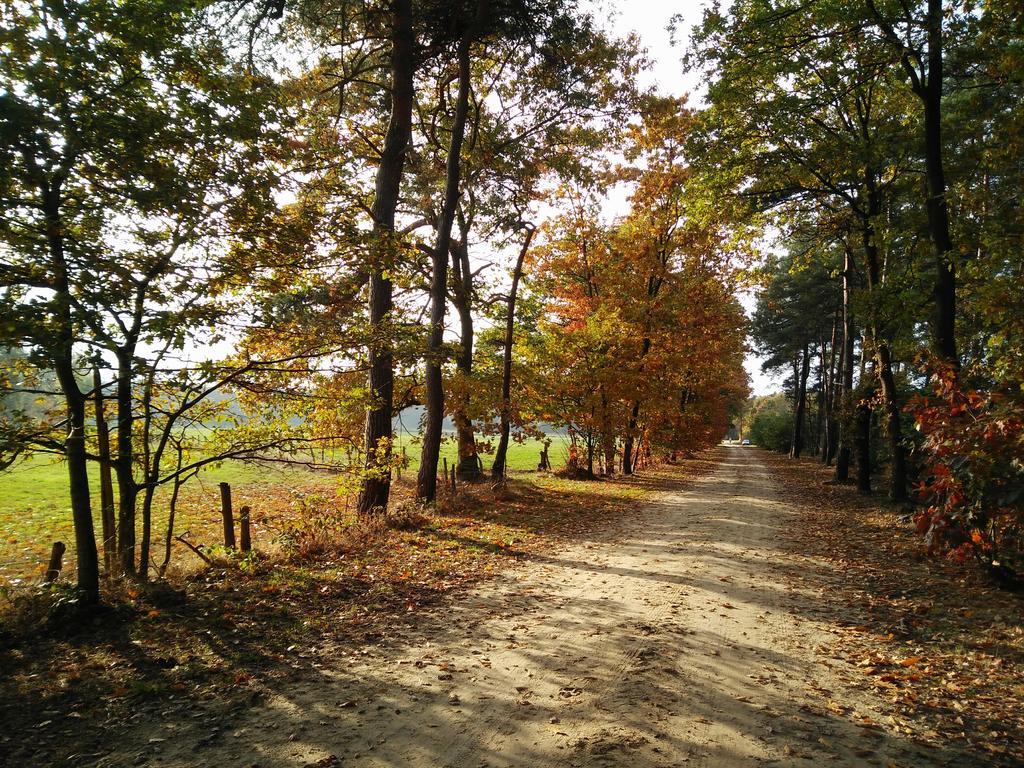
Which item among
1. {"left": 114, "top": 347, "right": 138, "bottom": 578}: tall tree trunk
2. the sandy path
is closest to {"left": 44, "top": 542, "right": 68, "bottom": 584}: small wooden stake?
{"left": 114, "top": 347, "right": 138, "bottom": 578}: tall tree trunk

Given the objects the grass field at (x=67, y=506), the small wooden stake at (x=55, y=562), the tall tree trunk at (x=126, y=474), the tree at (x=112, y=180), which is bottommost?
the grass field at (x=67, y=506)

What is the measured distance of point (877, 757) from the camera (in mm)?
3434

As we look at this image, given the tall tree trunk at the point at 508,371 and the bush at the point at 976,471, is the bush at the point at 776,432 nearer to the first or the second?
the tall tree trunk at the point at 508,371

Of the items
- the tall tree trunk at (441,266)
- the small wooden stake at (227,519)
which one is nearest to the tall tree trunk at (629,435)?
the tall tree trunk at (441,266)

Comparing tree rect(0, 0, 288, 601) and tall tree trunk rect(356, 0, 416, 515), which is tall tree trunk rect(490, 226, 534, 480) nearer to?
tall tree trunk rect(356, 0, 416, 515)

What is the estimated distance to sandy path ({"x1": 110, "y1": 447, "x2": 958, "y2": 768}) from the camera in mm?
3451

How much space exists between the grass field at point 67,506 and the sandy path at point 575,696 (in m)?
3.20

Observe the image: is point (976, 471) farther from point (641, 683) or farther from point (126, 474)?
point (126, 474)

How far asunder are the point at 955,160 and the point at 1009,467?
31.9 feet

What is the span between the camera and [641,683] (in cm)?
439

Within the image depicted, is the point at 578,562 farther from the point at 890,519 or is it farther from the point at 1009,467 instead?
the point at 890,519

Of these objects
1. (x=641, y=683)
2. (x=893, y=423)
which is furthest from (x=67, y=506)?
(x=893, y=423)

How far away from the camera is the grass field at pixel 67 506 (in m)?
8.85

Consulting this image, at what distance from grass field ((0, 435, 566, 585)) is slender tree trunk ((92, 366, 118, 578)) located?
1.48ft
